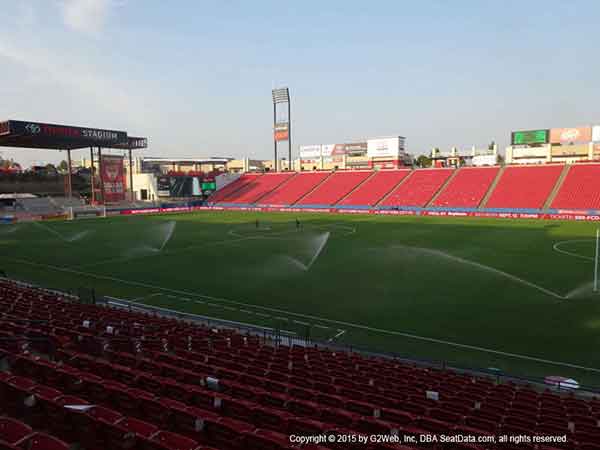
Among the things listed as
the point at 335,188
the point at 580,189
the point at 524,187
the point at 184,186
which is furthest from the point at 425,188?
the point at 184,186

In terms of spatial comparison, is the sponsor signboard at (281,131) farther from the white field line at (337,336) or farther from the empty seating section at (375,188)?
the white field line at (337,336)

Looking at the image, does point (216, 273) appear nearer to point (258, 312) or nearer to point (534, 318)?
point (258, 312)

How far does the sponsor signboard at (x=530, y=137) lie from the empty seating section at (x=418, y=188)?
32972 millimetres

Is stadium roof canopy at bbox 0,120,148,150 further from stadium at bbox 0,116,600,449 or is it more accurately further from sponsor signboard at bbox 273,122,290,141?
sponsor signboard at bbox 273,122,290,141

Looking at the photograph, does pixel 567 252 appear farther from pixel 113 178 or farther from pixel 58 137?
pixel 113 178

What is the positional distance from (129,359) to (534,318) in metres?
18.5

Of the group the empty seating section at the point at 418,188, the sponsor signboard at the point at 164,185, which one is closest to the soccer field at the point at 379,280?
the empty seating section at the point at 418,188

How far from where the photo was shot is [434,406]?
29.1 ft

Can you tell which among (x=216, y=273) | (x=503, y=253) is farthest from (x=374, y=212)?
(x=216, y=273)

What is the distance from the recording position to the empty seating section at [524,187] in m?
67.2

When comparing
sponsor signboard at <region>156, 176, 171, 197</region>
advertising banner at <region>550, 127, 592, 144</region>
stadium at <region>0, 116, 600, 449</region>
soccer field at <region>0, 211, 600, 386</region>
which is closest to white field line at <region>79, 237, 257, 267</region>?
soccer field at <region>0, 211, 600, 386</region>

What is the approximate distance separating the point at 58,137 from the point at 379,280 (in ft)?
208

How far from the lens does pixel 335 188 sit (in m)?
88.9

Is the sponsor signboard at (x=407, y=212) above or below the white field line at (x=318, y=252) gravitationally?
above
